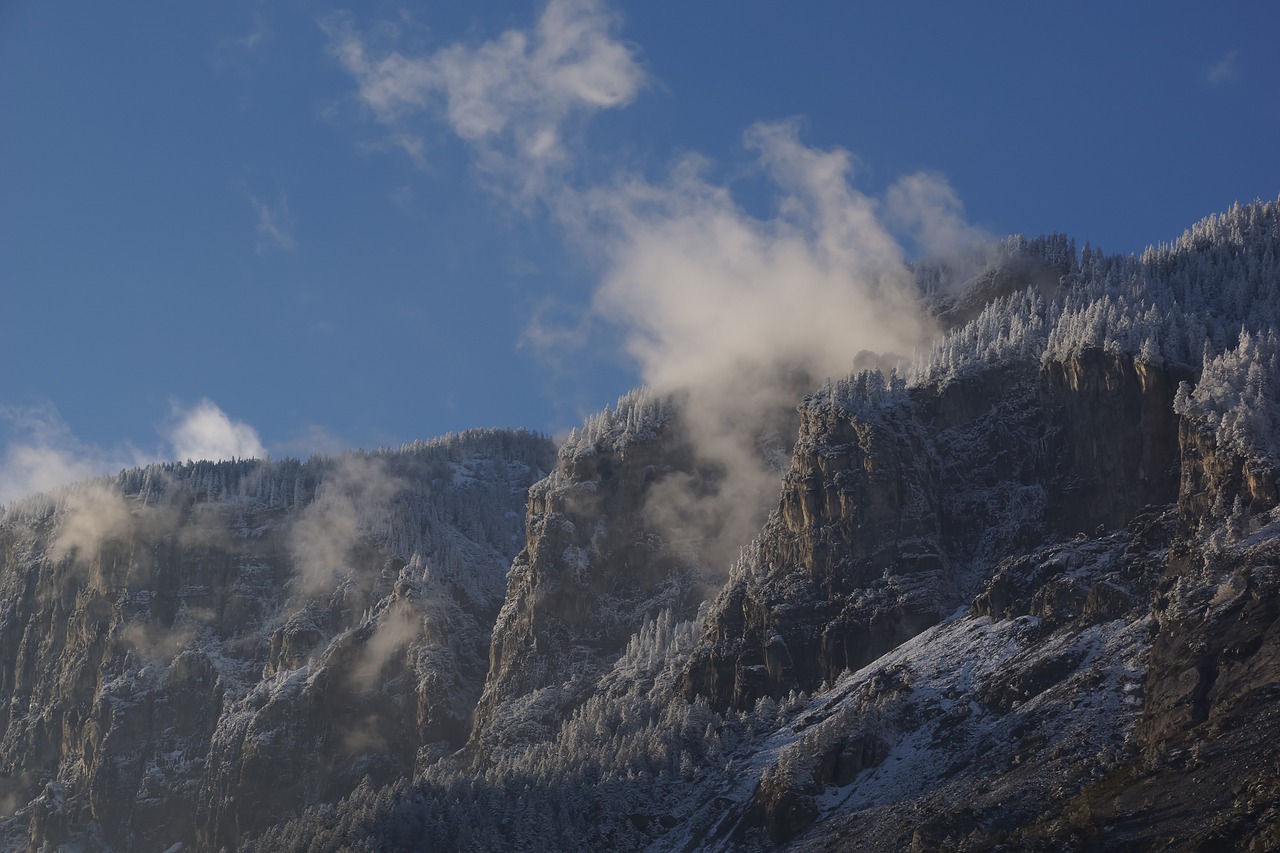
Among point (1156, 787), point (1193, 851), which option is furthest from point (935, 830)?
point (1193, 851)

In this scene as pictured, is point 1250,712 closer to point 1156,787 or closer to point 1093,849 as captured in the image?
point 1156,787

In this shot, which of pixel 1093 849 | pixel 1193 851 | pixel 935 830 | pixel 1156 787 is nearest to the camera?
pixel 1193 851

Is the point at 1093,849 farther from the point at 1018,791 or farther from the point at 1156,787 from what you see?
the point at 1018,791

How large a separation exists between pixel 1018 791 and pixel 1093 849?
28.2 m

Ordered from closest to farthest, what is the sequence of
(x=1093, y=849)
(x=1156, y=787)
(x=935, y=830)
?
(x=1093, y=849), (x=1156, y=787), (x=935, y=830)

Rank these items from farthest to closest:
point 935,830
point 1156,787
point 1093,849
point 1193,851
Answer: point 935,830 → point 1156,787 → point 1093,849 → point 1193,851

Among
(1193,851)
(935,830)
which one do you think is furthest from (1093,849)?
(935,830)

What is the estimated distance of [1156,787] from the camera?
182 meters

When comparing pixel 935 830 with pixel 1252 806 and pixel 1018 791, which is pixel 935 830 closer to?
pixel 1018 791

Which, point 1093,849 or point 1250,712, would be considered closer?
point 1093,849

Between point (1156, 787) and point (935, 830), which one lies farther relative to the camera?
point (935, 830)

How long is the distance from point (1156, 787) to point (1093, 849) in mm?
15374

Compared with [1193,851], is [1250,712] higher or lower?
higher

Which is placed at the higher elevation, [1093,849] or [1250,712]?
[1250,712]
